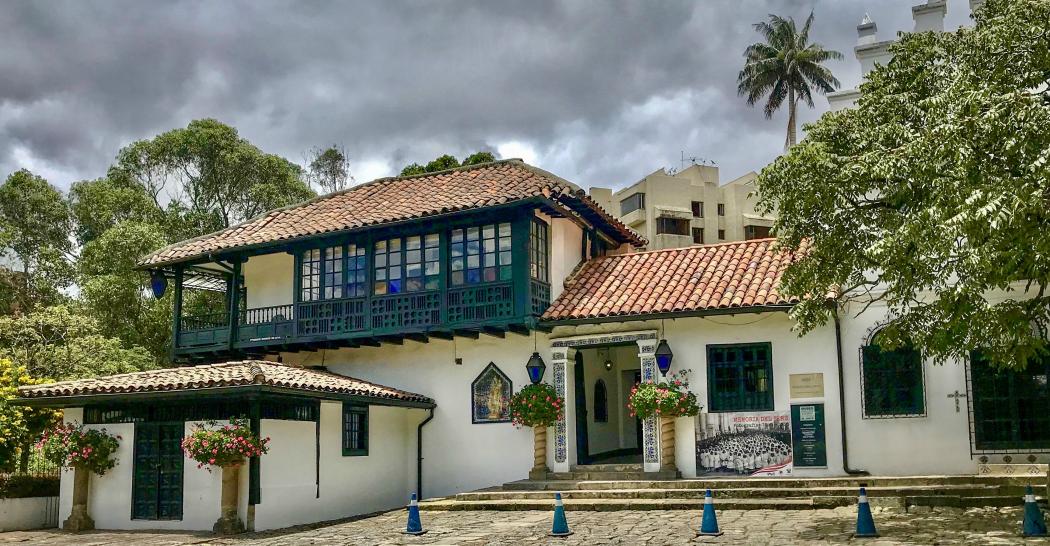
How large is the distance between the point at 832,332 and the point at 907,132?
5661 mm

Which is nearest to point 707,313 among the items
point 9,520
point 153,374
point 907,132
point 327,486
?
point 907,132

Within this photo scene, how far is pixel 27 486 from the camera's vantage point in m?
16.8

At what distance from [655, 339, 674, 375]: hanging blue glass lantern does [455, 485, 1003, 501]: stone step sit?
2317 mm

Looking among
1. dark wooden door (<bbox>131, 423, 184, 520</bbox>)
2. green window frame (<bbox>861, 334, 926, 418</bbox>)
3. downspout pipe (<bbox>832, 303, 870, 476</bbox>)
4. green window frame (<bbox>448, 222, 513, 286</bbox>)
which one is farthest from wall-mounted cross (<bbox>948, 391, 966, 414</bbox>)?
dark wooden door (<bbox>131, 423, 184, 520</bbox>)

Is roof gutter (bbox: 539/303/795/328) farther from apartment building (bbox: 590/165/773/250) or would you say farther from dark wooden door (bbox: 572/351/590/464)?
apartment building (bbox: 590/165/773/250)

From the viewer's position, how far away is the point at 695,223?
5200 cm

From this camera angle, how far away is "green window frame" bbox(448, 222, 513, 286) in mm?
18266

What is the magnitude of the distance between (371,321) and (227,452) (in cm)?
498

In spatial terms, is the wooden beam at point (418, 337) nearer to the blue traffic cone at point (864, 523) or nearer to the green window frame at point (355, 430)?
the green window frame at point (355, 430)

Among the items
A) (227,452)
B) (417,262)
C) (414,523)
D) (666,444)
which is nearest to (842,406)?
(666,444)

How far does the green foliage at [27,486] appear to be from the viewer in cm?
1656

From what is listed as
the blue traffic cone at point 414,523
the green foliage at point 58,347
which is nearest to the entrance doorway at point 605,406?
the blue traffic cone at point 414,523

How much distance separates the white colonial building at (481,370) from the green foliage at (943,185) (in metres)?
3.18

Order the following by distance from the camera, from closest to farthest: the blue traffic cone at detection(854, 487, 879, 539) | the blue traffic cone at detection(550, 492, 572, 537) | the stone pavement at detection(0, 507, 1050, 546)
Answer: the blue traffic cone at detection(854, 487, 879, 539) → the stone pavement at detection(0, 507, 1050, 546) → the blue traffic cone at detection(550, 492, 572, 537)
